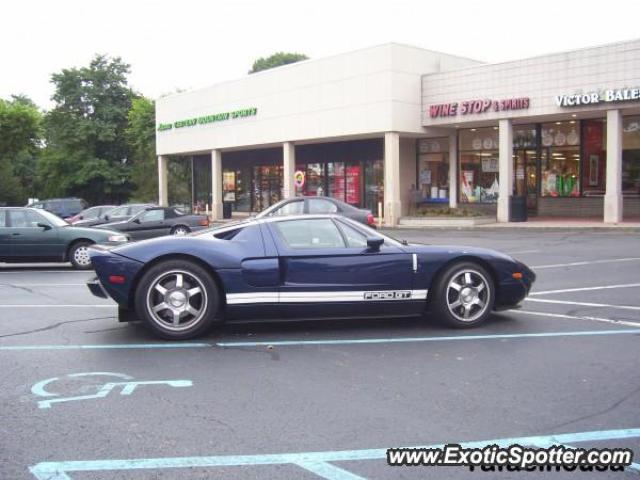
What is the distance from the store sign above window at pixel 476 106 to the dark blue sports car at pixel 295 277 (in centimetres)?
2128

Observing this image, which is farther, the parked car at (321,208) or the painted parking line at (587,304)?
the parked car at (321,208)

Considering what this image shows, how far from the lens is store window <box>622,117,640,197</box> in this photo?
88.8ft

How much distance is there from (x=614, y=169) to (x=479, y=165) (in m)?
7.95

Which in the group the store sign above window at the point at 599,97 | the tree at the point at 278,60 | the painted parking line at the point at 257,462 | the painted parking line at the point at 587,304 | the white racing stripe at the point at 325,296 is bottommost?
the painted parking line at the point at 257,462

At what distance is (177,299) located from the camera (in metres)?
6.89

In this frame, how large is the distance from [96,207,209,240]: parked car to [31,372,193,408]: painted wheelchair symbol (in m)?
16.3

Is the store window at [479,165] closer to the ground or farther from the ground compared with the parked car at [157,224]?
farther from the ground

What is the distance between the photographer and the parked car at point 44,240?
47.8 ft

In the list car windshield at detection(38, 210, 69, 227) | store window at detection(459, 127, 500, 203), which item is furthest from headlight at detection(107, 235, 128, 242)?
store window at detection(459, 127, 500, 203)

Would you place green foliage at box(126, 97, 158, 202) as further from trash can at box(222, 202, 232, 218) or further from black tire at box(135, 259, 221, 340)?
black tire at box(135, 259, 221, 340)

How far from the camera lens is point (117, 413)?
465 cm

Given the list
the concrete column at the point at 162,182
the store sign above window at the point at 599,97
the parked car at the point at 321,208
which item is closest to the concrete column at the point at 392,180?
the store sign above window at the point at 599,97

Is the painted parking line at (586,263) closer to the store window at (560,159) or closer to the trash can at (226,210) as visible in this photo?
the store window at (560,159)

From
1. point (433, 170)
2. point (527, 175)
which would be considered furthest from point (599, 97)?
point (433, 170)
